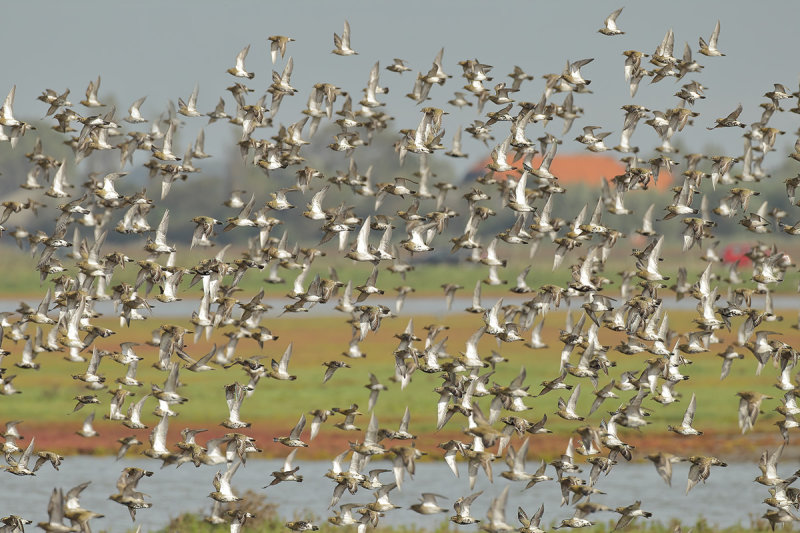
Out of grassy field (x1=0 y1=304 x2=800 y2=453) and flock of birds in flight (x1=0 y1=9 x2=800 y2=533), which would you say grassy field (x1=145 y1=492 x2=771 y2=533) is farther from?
grassy field (x1=0 y1=304 x2=800 y2=453)

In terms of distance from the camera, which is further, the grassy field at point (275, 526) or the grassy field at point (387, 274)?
the grassy field at point (387, 274)

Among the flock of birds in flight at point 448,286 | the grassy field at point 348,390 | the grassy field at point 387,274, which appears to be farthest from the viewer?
the grassy field at point 387,274

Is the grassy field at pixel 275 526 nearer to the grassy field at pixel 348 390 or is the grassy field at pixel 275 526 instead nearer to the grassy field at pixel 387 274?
the grassy field at pixel 348 390

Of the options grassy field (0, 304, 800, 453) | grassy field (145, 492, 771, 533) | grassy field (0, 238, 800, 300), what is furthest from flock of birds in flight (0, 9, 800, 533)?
grassy field (0, 238, 800, 300)

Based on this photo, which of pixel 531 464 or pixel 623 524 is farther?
pixel 531 464

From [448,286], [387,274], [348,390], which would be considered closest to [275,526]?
[448,286]

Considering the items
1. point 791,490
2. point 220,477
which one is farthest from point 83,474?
point 791,490

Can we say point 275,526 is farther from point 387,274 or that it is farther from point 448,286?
point 387,274

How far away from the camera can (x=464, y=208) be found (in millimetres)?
183500

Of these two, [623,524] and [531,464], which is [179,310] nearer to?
[531,464]

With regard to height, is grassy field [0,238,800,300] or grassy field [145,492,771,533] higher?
grassy field [145,492,771,533]

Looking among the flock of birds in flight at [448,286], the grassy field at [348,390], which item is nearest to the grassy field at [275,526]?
the flock of birds in flight at [448,286]

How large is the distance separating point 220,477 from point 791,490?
14.5 metres

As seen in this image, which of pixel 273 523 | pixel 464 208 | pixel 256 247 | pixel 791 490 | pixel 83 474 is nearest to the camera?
pixel 791 490
